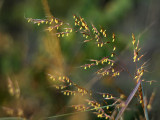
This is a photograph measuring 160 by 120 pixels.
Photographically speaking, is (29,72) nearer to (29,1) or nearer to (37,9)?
(37,9)

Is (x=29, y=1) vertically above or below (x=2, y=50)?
above

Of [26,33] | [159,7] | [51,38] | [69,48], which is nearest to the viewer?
[51,38]

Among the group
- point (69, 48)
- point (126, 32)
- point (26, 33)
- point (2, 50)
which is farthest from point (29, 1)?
point (126, 32)

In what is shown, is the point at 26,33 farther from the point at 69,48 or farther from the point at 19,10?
the point at 69,48

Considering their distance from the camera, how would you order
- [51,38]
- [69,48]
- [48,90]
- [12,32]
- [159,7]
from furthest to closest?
[12,32] < [159,7] < [69,48] < [48,90] < [51,38]

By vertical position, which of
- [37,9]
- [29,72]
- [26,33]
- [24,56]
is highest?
[37,9]

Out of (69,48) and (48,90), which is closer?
(48,90)
